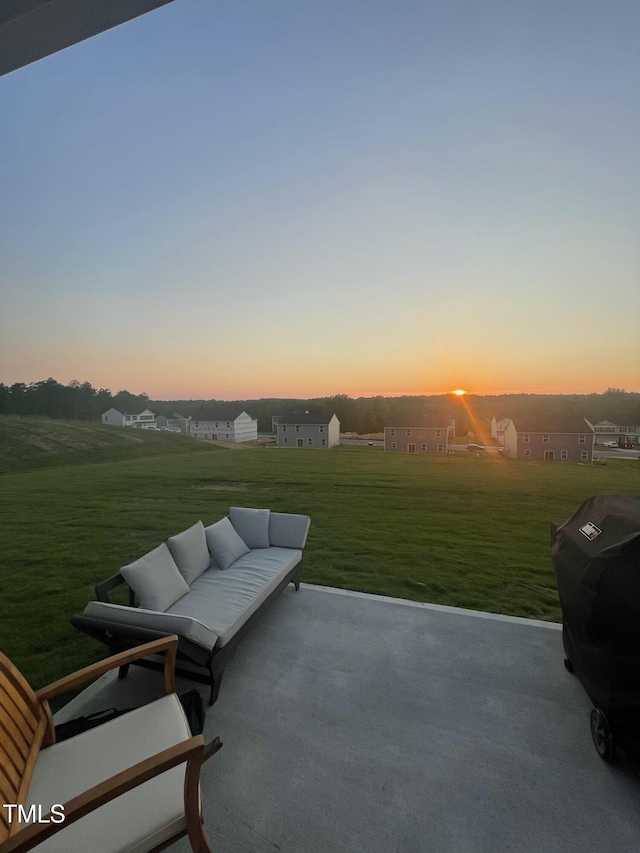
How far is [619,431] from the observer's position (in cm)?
740

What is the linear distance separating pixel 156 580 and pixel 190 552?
0.44 meters

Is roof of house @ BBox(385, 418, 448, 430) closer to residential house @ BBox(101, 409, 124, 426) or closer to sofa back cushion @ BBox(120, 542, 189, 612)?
residential house @ BBox(101, 409, 124, 426)

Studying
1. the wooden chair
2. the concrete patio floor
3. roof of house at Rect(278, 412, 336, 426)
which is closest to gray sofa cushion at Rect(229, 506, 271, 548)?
the concrete patio floor

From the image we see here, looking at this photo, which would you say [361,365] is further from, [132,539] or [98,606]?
[98,606]

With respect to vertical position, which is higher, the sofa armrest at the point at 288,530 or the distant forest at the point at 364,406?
the distant forest at the point at 364,406

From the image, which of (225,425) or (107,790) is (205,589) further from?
(225,425)

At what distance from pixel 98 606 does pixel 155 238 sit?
6160 mm

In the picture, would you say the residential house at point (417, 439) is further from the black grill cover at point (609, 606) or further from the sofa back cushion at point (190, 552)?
the black grill cover at point (609, 606)

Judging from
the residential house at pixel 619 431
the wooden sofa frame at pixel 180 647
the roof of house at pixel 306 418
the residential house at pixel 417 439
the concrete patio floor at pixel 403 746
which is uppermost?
the roof of house at pixel 306 418

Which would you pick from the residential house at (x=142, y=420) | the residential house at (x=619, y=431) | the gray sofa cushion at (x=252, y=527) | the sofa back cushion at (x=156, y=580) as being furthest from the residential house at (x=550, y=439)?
the residential house at (x=142, y=420)

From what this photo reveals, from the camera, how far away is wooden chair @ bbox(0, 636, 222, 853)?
99 cm

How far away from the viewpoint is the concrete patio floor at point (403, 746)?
1.38 metres

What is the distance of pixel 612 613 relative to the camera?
4.97 ft

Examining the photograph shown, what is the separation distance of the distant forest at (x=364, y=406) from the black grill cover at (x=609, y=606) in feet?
21.2
